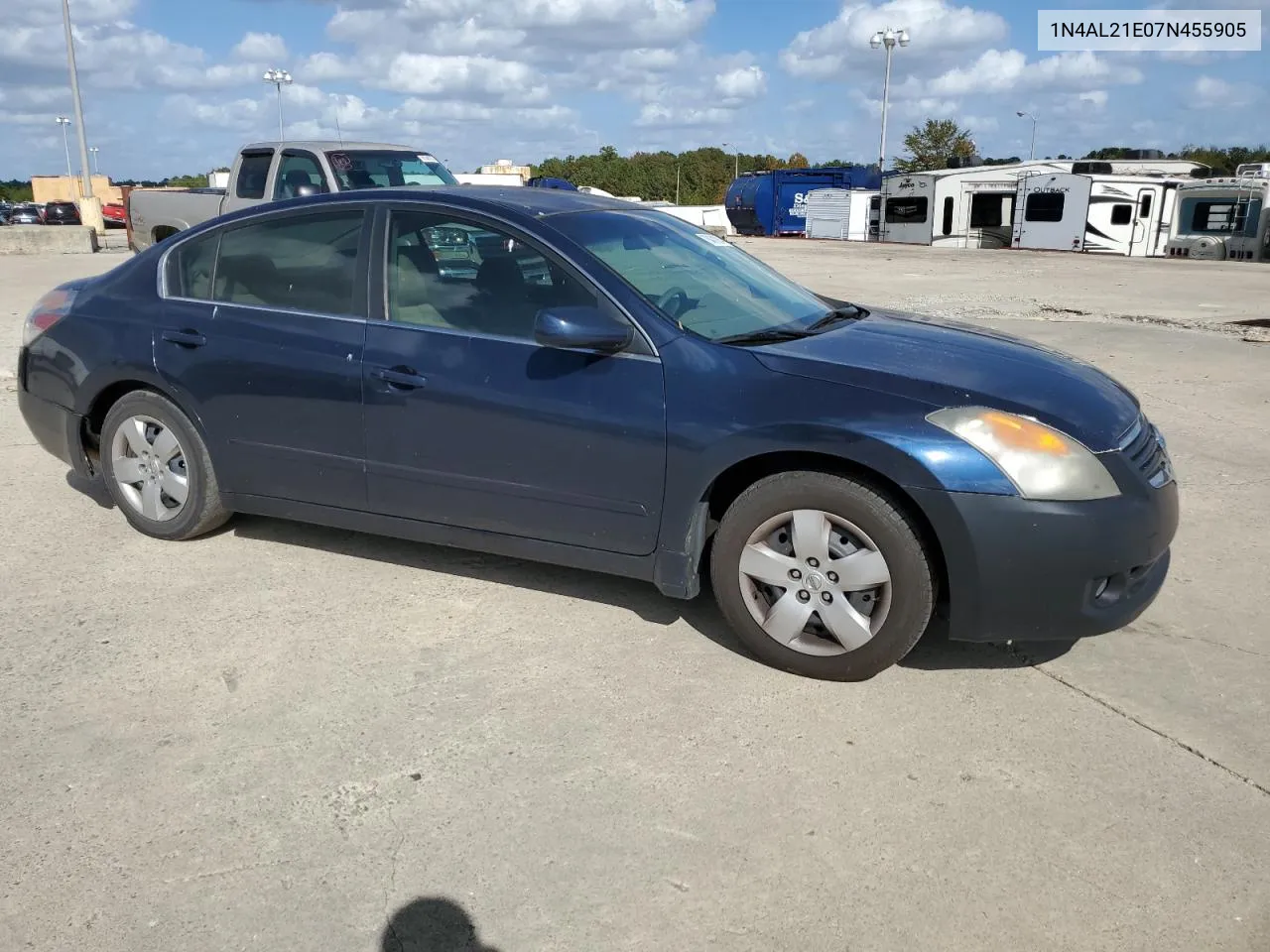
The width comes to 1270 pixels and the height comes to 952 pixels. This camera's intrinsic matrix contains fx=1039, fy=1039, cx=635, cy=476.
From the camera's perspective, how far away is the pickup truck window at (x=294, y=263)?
4227mm

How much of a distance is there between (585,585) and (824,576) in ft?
4.17

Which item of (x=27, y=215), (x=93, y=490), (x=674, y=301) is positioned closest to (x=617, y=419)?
(x=674, y=301)

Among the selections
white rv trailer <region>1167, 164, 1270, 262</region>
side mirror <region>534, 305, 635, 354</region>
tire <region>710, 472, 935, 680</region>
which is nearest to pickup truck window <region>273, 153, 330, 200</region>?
side mirror <region>534, 305, 635, 354</region>

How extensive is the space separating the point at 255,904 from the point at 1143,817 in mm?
2313

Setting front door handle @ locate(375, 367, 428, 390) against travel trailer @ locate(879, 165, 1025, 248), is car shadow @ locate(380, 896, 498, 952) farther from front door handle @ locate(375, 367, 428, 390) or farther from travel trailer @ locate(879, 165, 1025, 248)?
travel trailer @ locate(879, 165, 1025, 248)

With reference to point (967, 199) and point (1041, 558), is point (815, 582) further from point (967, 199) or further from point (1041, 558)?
point (967, 199)

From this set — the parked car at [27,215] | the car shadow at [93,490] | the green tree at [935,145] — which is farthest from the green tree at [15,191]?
the car shadow at [93,490]

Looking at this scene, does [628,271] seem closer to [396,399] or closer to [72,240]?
[396,399]

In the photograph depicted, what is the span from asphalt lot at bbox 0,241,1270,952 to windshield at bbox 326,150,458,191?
7441 mm

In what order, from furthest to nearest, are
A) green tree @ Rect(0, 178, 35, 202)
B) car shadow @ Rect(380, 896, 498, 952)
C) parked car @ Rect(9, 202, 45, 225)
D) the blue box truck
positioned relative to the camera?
green tree @ Rect(0, 178, 35, 202) → parked car @ Rect(9, 202, 45, 225) → the blue box truck → car shadow @ Rect(380, 896, 498, 952)

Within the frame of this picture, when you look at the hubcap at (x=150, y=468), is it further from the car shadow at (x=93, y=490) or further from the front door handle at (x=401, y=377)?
the front door handle at (x=401, y=377)

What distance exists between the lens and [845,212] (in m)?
38.4

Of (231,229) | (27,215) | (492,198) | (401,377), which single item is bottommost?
(401,377)

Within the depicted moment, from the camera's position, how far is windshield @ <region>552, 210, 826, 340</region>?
12.7 ft
